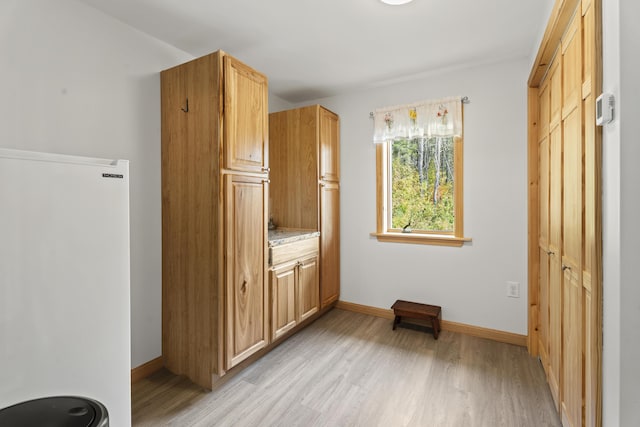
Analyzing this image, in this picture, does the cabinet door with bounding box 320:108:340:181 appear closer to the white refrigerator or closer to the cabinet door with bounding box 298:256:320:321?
the cabinet door with bounding box 298:256:320:321

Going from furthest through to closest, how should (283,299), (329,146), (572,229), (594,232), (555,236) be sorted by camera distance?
(329,146)
(283,299)
(555,236)
(572,229)
(594,232)

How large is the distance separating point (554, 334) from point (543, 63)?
1.76m

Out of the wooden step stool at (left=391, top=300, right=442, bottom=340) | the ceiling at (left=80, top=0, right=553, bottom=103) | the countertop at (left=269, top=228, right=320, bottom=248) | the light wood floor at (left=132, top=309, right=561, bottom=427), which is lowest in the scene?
the light wood floor at (left=132, top=309, right=561, bottom=427)

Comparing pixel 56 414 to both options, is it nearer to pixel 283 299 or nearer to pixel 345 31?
pixel 283 299

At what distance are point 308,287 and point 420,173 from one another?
1.60 m

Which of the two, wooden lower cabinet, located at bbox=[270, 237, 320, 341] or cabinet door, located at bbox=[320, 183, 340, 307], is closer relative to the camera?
wooden lower cabinet, located at bbox=[270, 237, 320, 341]

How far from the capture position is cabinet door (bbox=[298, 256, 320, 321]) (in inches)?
112

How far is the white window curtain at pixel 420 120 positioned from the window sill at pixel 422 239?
96cm

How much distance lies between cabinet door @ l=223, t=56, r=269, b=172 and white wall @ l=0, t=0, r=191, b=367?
0.62 meters

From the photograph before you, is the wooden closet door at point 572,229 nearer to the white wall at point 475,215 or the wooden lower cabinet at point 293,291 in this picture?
the white wall at point 475,215

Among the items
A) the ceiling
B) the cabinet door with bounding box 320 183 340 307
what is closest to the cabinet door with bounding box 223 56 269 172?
the ceiling

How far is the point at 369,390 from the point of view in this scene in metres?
2.05

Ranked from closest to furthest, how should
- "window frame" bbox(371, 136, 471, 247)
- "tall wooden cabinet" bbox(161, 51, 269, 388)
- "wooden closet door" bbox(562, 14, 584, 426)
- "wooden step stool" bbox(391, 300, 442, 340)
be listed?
"wooden closet door" bbox(562, 14, 584, 426), "tall wooden cabinet" bbox(161, 51, 269, 388), "wooden step stool" bbox(391, 300, 442, 340), "window frame" bbox(371, 136, 471, 247)

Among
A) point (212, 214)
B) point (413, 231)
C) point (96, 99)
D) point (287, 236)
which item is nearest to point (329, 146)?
point (287, 236)
